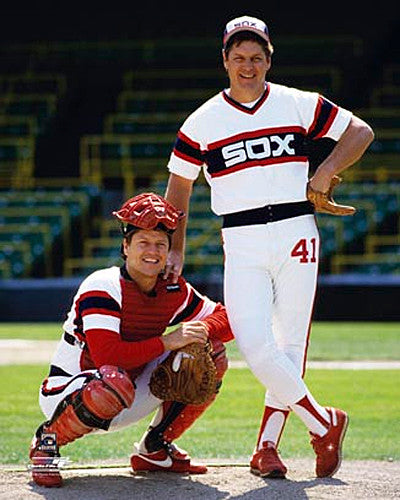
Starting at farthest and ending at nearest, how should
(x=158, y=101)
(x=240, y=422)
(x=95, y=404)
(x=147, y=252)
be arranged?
(x=158, y=101), (x=240, y=422), (x=147, y=252), (x=95, y=404)

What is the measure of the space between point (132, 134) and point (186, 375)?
55.7 feet

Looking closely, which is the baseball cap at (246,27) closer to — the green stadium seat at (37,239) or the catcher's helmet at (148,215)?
the catcher's helmet at (148,215)

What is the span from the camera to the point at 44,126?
22438mm

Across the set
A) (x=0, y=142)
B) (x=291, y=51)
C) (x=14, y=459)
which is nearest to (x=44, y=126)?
(x=0, y=142)

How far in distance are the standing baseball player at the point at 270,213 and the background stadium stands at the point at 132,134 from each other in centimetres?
1151

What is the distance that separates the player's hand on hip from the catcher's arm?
314 millimetres

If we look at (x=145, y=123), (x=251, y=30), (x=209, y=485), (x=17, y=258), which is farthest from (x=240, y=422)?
(x=145, y=123)

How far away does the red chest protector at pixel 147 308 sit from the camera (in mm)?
5250

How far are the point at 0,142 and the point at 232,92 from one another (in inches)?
669

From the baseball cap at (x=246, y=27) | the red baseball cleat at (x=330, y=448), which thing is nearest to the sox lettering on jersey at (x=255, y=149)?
the baseball cap at (x=246, y=27)

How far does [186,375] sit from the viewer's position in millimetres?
5141

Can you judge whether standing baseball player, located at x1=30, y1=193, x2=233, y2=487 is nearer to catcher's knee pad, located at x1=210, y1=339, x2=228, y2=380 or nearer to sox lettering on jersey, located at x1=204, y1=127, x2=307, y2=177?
catcher's knee pad, located at x1=210, y1=339, x2=228, y2=380

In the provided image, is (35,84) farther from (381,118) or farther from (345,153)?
(345,153)

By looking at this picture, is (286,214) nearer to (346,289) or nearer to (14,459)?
(14,459)
